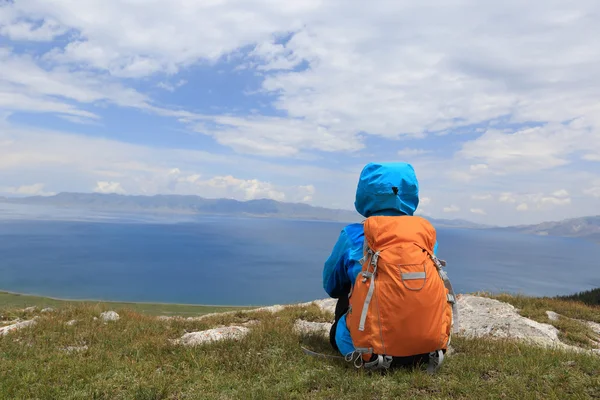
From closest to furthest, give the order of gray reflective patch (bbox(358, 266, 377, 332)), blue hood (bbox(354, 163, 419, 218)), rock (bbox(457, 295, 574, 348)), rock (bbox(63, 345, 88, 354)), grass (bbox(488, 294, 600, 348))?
gray reflective patch (bbox(358, 266, 377, 332)), blue hood (bbox(354, 163, 419, 218)), rock (bbox(63, 345, 88, 354)), rock (bbox(457, 295, 574, 348)), grass (bbox(488, 294, 600, 348))

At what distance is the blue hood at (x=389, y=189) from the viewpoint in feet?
15.3

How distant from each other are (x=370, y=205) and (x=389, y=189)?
32cm

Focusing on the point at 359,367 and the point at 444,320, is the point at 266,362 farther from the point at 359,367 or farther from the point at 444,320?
the point at 444,320

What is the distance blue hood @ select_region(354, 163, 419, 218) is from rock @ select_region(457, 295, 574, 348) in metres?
3.95

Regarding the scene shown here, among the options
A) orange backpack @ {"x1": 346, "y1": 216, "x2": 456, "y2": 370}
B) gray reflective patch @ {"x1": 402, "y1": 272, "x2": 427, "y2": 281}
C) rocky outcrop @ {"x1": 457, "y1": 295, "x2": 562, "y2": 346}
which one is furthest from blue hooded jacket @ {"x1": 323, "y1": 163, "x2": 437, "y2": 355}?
rocky outcrop @ {"x1": 457, "y1": 295, "x2": 562, "y2": 346}

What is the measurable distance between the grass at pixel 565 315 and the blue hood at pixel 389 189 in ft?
20.9

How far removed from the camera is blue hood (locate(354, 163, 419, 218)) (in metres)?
4.65

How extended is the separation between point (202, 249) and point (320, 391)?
156m

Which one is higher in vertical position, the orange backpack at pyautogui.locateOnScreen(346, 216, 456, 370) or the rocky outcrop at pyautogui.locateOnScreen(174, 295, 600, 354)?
the orange backpack at pyautogui.locateOnScreen(346, 216, 456, 370)

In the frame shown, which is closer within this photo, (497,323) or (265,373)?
(265,373)

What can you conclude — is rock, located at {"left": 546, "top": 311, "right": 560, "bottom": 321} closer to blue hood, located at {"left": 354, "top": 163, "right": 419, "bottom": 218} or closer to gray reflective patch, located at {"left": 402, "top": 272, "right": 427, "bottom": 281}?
blue hood, located at {"left": 354, "top": 163, "right": 419, "bottom": 218}

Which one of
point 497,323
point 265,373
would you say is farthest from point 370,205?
point 497,323

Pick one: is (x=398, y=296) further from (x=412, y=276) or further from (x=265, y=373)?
(x=265, y=373)

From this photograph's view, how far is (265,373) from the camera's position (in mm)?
4637
